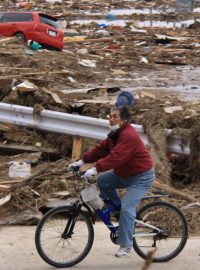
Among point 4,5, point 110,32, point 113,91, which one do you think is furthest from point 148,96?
point 4,5

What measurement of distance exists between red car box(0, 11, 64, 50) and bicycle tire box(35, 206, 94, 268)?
64.4ft

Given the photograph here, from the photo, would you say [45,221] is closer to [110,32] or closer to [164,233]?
[164,233]

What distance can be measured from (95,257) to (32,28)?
20258 mm

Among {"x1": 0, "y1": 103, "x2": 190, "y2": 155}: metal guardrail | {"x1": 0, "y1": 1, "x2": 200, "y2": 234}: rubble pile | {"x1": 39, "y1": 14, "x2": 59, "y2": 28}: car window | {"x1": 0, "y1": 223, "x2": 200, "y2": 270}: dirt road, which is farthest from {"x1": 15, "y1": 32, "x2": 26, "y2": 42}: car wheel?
{"x1": 0, "y1": 223, "x2": 200, "y2": 270}: dirt road

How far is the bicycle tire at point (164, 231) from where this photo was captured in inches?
269

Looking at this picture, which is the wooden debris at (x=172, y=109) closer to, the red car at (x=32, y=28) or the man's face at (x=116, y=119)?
the man's face at (x=116, y=119)

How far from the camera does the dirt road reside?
6.79 meters

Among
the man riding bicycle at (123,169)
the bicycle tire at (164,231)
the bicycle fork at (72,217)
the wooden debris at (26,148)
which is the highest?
the man riding bicycle at (123,169)

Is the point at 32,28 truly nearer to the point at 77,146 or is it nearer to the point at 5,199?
the point at 77,146

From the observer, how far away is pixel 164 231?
7.01 metres

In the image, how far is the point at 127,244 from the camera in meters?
6.59

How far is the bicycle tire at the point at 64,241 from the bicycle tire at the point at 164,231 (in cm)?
51

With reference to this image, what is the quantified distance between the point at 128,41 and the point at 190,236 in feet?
82.3

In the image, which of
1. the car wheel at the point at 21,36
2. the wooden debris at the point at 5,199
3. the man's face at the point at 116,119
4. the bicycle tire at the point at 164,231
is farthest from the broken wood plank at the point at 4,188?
the car wheel at the point at 21,36
